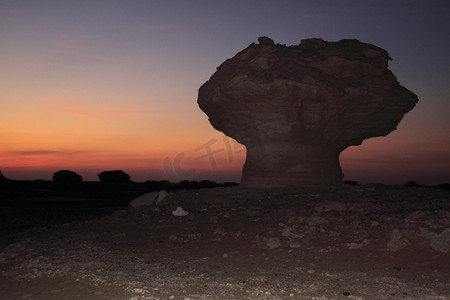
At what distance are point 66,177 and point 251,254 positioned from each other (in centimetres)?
4454

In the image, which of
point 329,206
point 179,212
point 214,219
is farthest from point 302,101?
point 179,212

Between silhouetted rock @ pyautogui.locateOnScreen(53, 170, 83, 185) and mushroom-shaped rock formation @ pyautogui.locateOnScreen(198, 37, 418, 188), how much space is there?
124ft

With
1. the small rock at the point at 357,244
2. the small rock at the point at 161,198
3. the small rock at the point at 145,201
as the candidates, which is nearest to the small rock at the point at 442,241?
the small rock at the point at 357,244

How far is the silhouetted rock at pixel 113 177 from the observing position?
50.1m

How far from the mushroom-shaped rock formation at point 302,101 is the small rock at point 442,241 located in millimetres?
6258

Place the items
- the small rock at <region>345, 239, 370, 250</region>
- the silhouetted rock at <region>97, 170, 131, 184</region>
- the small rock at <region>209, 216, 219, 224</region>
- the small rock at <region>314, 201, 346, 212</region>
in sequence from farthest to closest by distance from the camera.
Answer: the silhouetted rock at <region>97, 170, 131, 184</region>
the small rock at <region>209, 216, 219, 224</region>
the small rock at <region>314, 201, 346, 212</region>
the small rock at <region>345, 239, 370, 250</region>

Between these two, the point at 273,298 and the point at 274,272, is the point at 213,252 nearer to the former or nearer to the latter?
the point at 274,272

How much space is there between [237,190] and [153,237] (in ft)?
14.8

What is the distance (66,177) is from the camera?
153 ft

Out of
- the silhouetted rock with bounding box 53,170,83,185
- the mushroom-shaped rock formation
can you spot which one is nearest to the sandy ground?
the mushroom-shaped rock formation

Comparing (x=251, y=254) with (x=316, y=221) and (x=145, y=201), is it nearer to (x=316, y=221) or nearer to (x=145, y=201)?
(x=316, y=221)

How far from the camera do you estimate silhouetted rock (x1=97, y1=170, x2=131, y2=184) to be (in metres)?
50.1

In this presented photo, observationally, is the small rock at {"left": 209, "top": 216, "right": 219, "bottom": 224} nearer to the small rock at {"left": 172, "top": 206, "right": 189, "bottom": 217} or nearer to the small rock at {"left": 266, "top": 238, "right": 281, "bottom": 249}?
the small rock at {"left": 172, "top": 206, "right": 189, "bottom": 217}

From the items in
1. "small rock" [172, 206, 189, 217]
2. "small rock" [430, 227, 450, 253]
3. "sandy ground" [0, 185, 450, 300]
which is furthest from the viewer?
"small rock" [172, 206, 189, 217]
